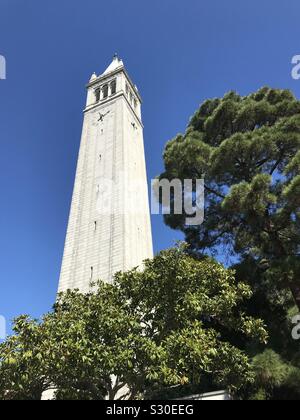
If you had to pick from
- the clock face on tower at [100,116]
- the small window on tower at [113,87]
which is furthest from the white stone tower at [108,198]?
the small window on tower at [113,87]

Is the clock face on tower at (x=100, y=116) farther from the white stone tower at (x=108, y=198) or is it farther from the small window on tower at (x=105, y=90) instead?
the small window on tower at (x=105, y=90)

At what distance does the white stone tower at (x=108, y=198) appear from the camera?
83.5 ft

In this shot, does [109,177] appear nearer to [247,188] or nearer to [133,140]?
[133,140]

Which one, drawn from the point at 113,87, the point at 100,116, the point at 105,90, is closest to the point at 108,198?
the point at 100,116

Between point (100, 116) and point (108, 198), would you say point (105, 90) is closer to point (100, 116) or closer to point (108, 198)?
point (100, 116)

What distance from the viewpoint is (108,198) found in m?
29.0

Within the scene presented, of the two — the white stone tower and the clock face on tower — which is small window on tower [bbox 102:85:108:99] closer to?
the white stone tower

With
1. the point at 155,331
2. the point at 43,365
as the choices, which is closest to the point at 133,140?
the point at 155,331

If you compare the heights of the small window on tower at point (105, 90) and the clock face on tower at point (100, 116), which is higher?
the small window on tower at point (105, 90)

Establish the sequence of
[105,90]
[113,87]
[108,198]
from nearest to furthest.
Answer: [108,198]
[113,87]
[105,90]

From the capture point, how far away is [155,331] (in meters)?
14.5

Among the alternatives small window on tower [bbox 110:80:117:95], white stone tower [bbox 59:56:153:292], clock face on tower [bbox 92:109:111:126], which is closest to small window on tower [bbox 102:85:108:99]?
white stone tower [bbox 59:56:153:292]

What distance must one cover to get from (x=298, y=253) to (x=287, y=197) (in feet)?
9.51

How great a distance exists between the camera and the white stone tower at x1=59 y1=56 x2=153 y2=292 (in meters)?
25.4
